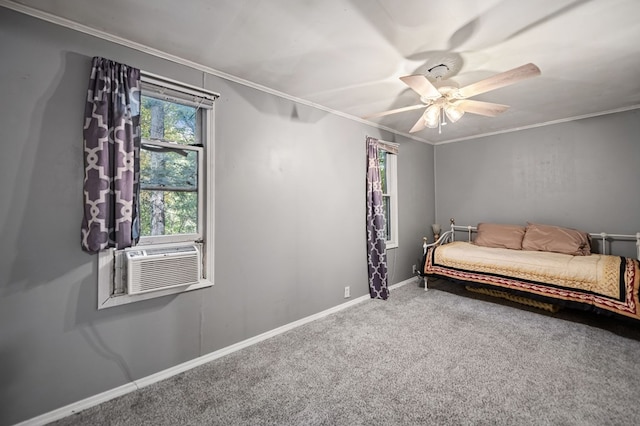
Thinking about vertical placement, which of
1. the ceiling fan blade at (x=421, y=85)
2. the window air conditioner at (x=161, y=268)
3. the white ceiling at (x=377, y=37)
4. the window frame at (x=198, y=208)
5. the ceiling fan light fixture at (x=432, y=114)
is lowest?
the window air conditioner at (x=161, y=268)

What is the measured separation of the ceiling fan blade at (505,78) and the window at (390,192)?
6.88ft

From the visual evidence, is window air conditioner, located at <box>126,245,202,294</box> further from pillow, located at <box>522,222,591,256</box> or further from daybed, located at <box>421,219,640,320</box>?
pillow, located at <box>522,222,591,256</box>

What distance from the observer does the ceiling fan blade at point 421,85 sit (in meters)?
1.82

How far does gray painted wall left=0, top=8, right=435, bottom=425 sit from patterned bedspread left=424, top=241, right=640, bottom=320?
1633 mm

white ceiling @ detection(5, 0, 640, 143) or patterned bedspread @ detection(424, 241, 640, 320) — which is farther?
patterned bedspread @ detection(424, 241, 640, 320)

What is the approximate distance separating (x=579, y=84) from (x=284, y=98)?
2.91 metres

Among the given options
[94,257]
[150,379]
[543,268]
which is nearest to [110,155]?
[94,257]

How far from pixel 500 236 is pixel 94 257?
4671mm

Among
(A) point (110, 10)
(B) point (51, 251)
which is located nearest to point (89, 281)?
(B) point (51, 251)

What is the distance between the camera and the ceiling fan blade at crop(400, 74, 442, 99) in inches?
71.6

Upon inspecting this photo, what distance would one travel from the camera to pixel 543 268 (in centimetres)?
296

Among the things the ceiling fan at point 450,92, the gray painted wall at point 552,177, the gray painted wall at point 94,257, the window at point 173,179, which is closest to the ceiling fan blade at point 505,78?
the ceiling fan at point 450,92

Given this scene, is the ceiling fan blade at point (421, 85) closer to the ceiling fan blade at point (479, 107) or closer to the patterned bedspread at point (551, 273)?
the ceiling fan blade at point (479, 107)

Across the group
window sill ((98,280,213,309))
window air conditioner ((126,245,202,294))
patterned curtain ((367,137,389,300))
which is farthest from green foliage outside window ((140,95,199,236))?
patterned curtain ((367,137,389,300))
